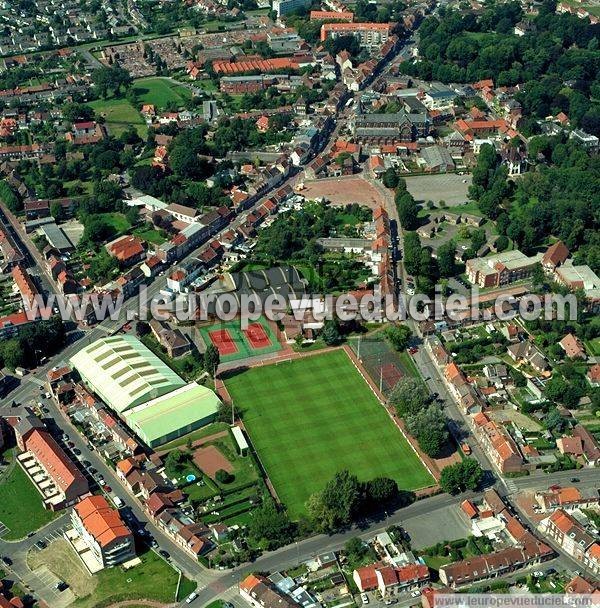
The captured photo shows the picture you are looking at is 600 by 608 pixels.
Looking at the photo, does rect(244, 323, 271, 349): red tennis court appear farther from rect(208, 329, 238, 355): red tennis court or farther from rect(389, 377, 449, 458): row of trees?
rect(389, 377, 449, 458): row of trees

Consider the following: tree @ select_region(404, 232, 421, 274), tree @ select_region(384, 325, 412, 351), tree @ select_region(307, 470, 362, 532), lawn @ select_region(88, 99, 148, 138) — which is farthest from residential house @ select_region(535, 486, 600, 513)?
lawn @ select_region(88, 99, 148, 138)

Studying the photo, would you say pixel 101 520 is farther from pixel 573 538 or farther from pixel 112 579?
pixel 573 538

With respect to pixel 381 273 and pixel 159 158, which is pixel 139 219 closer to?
pixel 159 158

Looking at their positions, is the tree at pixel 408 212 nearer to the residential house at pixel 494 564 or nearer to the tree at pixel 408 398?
the tree at pixel 408 398

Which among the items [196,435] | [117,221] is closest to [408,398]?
[196,435]

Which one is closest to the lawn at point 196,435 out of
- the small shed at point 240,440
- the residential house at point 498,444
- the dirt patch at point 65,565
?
the small shed at point 240,440

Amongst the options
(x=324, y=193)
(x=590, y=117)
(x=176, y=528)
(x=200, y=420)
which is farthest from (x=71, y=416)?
(x=590, y=117)
